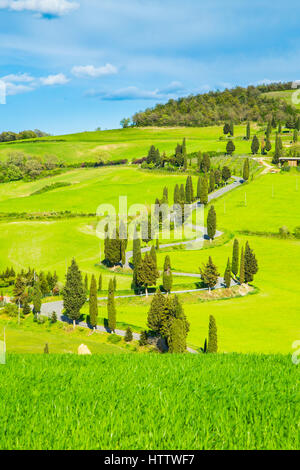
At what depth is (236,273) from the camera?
9019 centimetres

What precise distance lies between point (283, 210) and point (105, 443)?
136 metres

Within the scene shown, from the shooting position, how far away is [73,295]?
69.5 meters

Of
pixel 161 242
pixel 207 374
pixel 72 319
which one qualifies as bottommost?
pixel 72 319

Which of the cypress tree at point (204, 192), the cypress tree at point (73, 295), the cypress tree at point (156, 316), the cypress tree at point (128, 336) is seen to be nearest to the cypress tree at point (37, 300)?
the cypress tree at point (73, 295)

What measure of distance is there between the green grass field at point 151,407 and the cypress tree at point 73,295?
57.3 m

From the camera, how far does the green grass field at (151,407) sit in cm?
739

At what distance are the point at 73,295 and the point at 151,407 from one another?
62.7 meters

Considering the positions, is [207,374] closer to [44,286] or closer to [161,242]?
[44,286]

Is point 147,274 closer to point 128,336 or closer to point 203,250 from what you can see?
point 128,336

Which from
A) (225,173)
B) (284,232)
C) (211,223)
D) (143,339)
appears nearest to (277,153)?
(225,173)

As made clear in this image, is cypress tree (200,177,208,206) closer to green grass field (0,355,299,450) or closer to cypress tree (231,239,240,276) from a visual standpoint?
cypress tree (231,239,240,276)

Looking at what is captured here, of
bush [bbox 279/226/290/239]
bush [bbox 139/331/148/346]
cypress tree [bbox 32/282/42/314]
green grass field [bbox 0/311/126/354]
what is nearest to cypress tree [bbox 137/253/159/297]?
green grass field [bbox 0/311/126/354]
